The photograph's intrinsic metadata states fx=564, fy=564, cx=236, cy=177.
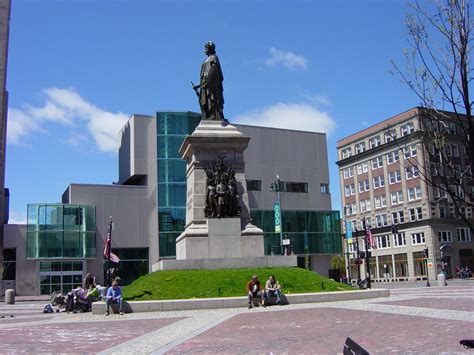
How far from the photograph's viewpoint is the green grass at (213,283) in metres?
21.8

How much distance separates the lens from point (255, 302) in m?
21.1

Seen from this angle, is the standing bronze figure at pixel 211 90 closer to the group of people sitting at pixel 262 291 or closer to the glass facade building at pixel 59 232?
the group of people sitting at pixel 262 291

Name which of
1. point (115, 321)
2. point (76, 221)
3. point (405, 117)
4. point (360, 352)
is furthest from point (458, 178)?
point (405, 117)

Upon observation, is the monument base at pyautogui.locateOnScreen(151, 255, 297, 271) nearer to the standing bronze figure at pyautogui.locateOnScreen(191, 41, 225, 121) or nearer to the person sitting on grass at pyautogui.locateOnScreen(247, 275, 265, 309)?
the person sitting on grass at pyautogui.locateOnScreen(247, 275, 265, 309)

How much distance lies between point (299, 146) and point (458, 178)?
69070 millimetres

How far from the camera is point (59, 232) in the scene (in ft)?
205

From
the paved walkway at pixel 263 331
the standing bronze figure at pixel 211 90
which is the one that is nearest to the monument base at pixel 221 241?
the paved walkway at pixel 263 331

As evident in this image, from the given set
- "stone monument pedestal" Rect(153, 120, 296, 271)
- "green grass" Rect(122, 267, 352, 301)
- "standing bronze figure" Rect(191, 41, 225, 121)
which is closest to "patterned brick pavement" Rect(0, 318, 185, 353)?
"green grass" Rect(122, 267, 352, 301)

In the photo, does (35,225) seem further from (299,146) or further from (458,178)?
(458,178)

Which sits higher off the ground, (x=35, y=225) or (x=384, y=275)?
(x=35, y=225)

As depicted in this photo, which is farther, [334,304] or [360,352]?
[334,304]

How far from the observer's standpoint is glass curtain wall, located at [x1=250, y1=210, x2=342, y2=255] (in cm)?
7075

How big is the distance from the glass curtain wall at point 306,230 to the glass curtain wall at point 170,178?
372 inches

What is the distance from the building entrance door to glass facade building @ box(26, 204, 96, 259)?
127 centimetres
